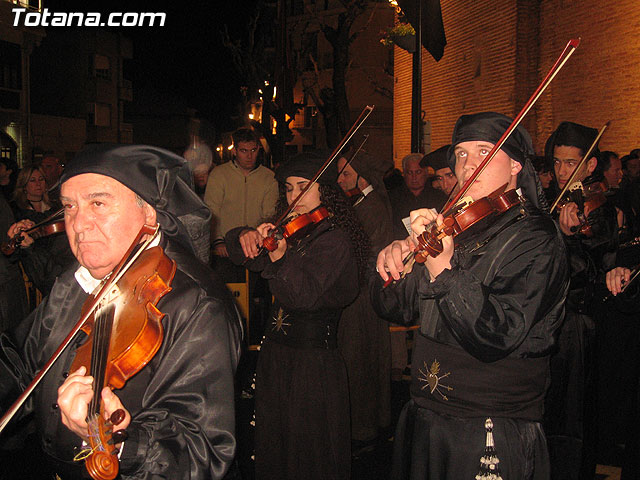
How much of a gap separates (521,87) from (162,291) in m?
14.3

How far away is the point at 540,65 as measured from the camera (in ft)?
47.9

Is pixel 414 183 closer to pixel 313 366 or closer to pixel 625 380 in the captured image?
pixel 625 380

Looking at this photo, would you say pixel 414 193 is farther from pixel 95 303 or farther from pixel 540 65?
pixel 540 65

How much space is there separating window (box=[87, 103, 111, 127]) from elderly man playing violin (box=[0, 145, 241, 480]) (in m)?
39.5

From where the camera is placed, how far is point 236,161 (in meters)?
7.32

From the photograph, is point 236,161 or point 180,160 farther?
point 236,161

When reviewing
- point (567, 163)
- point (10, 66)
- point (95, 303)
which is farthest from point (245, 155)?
point (10, 66)

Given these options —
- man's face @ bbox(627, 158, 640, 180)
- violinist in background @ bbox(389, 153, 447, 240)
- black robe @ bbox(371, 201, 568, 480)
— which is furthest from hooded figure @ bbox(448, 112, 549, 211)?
man's face @ bbox(627, 158, 640, 180)

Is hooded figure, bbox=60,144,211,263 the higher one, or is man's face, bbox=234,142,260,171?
man's face, bbox=234,142,260,171

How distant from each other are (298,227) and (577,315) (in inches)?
76.7

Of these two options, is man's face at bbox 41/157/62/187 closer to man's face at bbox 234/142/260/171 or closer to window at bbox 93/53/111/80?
man's face at bbox 234/142/260/171

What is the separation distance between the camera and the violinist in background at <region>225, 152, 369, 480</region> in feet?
12.3

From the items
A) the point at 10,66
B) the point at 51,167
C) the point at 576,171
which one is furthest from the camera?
the point at 10,66

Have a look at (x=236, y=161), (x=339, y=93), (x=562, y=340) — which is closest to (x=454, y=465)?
(x=562, y=340)
